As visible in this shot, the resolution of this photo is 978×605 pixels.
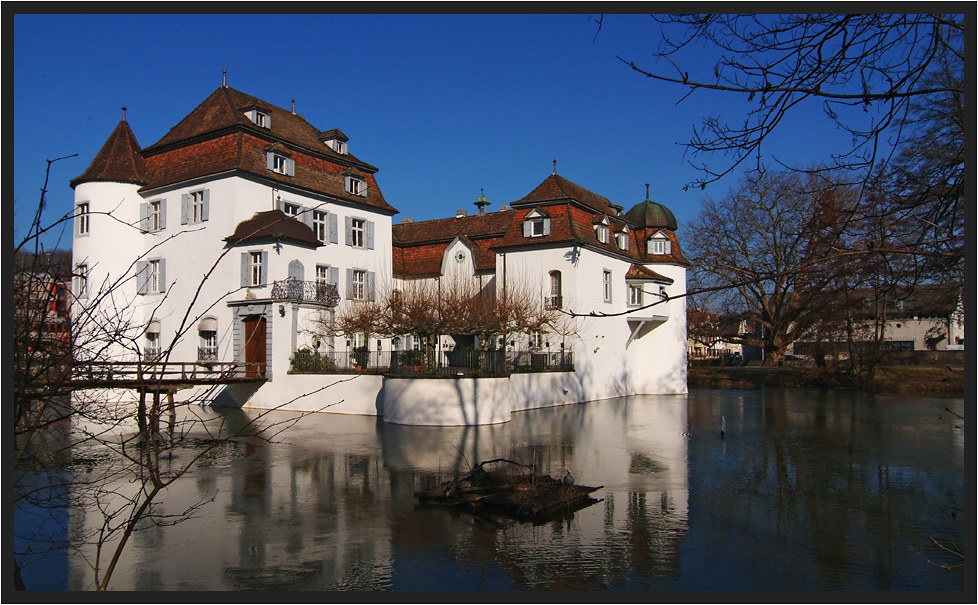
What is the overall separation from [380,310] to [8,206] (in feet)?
75.0

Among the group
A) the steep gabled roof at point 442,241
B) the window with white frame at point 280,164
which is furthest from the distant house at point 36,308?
the steep gabled roof at point 442,241

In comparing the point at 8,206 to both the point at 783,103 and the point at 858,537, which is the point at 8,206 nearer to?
the point at 783,103

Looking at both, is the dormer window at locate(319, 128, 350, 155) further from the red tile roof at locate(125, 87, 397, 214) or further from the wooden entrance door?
the wooden entrance door

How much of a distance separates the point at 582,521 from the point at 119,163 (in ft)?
85.8

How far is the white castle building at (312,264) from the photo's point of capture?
26359mm

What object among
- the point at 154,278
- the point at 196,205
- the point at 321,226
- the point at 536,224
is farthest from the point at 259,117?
the point at 536,224

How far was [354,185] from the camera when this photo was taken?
3256 cm

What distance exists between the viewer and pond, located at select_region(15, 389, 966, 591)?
24.4 feet

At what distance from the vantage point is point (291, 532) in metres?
9.27

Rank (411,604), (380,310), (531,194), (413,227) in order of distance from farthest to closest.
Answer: (413,227) < (531,194) < (380,310) < (411,604)

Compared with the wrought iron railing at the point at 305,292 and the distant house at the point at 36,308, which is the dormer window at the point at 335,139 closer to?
the wrought iron railing at the point at 305,292

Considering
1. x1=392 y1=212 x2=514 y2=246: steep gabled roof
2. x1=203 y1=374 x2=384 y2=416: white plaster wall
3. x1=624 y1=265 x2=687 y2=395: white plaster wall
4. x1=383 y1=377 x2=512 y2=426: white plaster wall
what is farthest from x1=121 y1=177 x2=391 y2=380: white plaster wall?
x1=624 y1=265 x2=687 y2=395: white plaster wall

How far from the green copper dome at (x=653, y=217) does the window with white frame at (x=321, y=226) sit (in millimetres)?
14299

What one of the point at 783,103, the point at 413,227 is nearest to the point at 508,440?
the point at 783,103
